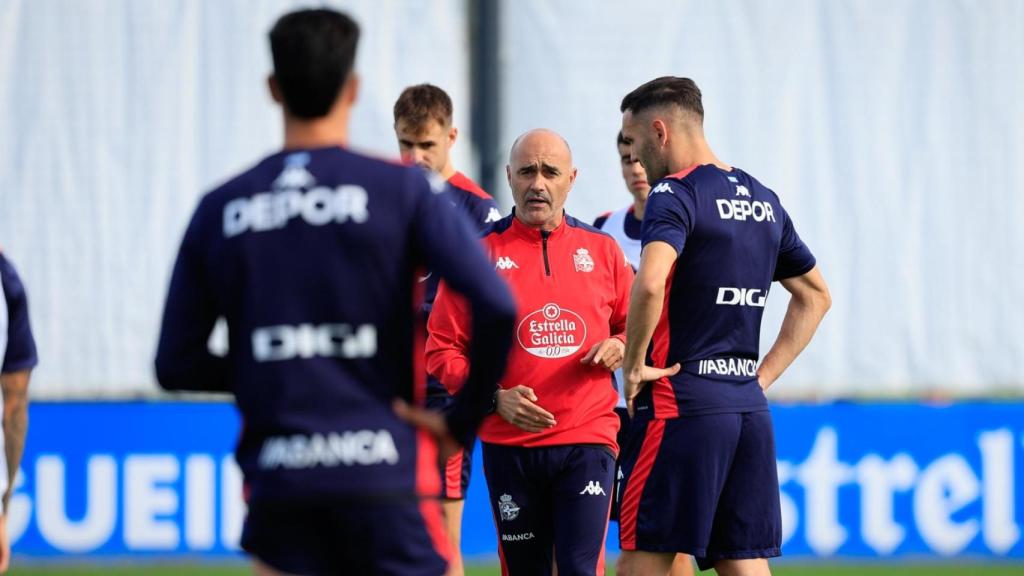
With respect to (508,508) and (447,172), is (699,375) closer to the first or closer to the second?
(508,508)

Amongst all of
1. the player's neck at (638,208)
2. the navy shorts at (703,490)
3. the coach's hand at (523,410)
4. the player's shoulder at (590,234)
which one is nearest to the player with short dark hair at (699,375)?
the navy shorts at (703,490)

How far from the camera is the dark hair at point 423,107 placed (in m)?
6.29

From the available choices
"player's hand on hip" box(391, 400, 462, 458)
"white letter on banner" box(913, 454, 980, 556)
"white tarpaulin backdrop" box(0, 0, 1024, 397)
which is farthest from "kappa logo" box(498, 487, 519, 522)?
"white tarpaulin backdrop" box(0, 0, 1024, 397)

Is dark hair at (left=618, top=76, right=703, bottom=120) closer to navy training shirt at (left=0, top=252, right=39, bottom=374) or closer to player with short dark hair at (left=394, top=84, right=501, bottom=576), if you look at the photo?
player with short dark hair at (left=394, top=84, right=501, bottom=576)

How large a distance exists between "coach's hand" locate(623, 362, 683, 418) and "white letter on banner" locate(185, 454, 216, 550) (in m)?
4.53

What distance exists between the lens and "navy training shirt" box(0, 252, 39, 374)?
4.20m

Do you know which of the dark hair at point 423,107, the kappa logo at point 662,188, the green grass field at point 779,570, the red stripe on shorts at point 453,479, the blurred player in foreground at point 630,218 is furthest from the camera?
the green grass field at point 779,570

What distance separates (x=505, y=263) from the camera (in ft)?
18.8

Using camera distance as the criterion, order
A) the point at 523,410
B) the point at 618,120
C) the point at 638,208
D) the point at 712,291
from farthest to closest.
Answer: the point at 618,120
the point at 638,208
the point at 523,410
the point at 712,291

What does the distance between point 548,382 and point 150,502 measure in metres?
4.02

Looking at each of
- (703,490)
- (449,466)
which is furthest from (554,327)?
(703,490)

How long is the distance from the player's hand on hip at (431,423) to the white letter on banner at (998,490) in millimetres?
6602

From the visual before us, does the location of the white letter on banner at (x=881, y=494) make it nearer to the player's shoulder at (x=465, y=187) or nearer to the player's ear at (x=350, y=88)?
the player's shoulder at (x=465, y=187)

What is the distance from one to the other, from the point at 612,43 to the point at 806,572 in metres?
3.68
